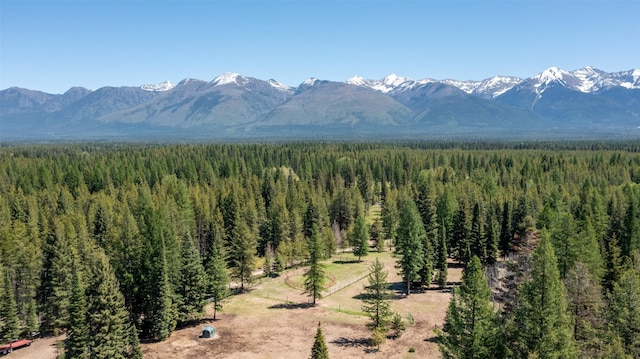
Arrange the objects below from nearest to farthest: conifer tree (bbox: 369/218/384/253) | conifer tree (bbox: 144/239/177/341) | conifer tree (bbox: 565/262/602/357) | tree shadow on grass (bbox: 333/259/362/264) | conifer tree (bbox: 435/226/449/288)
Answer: conifer tree (bbox: 565/262/602/357)
conifer tree (bbox: 144/239/177/341)
conifer tree (bbox: 435/226/449/288)
tree shadow on grass (bbox: 333/259/362/264)
conifer tree (bbox: 369/218/384/253)

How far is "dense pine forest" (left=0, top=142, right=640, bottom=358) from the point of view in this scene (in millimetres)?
37309

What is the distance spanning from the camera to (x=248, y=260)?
78.1 m

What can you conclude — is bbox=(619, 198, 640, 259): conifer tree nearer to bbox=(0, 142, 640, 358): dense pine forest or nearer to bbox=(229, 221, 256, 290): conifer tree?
bbox=(0, 142, 640, 358): dense pine forest

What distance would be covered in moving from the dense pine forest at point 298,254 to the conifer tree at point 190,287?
0.15 meters

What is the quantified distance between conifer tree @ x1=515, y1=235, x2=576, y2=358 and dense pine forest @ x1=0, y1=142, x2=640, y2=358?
0.09m

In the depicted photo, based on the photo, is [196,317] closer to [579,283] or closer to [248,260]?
[248,260]

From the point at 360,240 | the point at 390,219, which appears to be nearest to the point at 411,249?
the point at 360,240

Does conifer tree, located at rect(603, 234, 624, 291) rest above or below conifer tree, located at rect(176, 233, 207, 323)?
above

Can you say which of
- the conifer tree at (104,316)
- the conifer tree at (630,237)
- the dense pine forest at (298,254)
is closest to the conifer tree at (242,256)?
the dense pine forest at (298,254)

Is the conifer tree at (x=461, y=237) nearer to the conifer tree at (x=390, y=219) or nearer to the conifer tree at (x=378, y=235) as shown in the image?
the conifer tree at (x=378, y=235)

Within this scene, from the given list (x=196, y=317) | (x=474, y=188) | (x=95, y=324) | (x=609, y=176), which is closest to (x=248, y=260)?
(x=196, y=317)

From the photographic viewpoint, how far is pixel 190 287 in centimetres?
6288

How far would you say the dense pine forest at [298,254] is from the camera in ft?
122

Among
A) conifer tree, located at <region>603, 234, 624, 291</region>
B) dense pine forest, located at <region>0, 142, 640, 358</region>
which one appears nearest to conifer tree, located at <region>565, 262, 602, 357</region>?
dense pine forest, located at <region>0, 142, 640, 358</region>
